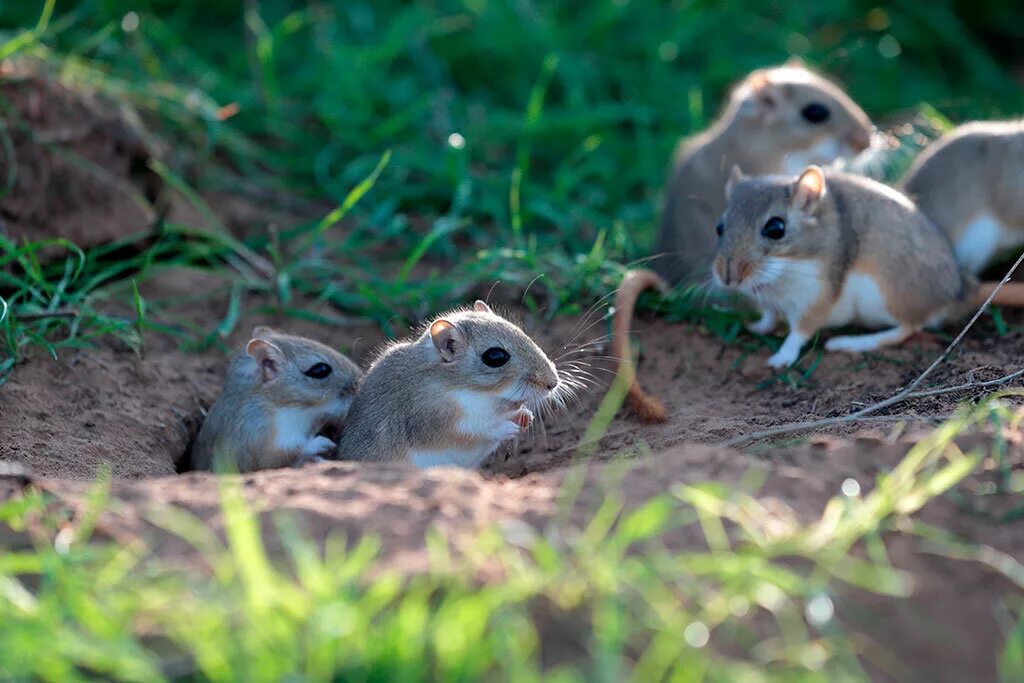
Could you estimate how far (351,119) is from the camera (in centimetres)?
774

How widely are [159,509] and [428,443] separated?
1734mm

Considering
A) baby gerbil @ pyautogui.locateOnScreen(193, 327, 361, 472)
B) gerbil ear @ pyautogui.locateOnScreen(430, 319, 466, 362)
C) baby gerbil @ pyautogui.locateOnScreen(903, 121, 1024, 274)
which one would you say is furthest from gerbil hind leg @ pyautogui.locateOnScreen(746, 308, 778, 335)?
baby gerbil @ pyautogui.locateOnScreen(193, 327, 361, 472)

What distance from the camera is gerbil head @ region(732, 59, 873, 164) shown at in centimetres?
690

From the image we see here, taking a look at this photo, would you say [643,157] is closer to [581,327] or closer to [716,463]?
→ [581,327]

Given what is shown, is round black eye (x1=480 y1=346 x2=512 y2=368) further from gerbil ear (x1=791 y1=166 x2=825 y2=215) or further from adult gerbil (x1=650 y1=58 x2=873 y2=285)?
adult gerbil (x1=650 y1=58 x2=873 y2=285)

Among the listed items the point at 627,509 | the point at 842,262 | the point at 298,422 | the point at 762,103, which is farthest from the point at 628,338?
the point at 627,509

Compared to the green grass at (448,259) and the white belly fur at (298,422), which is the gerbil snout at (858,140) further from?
the white belly fur at (298,422)

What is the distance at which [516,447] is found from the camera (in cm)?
537

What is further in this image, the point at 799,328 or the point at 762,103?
the point at 762,103

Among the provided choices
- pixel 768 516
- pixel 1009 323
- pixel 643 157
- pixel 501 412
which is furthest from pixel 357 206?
pixel 768 516

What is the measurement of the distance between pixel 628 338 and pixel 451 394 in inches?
42.8

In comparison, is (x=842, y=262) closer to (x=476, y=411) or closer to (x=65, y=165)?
(x=476, y=411)

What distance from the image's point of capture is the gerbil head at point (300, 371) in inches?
209

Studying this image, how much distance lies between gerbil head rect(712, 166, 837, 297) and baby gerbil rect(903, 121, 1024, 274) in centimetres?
70
